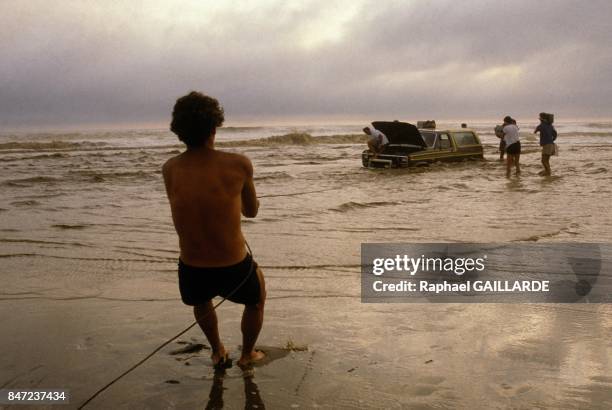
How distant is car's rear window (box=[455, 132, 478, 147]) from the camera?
63.2 ft

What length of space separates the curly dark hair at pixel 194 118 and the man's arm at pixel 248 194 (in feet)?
0.95

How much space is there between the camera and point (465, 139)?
19.5 meters

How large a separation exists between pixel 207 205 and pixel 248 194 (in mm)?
284

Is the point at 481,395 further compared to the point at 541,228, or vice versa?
the point at 541,228

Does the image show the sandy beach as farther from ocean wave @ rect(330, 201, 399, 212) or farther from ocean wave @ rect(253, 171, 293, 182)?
ocean wave @ rect(253, 171, 293, 182)

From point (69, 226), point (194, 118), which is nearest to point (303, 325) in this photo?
point (194, 118)

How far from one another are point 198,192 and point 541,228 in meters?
6.64

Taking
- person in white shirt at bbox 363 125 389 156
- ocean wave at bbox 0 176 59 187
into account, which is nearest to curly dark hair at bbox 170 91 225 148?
ocean wave at bbox 0 176 59 187

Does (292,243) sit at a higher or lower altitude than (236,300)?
lower

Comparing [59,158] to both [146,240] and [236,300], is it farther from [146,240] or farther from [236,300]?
[236,300]

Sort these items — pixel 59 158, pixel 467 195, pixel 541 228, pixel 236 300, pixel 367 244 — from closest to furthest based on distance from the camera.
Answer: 1. pixel 236 300
2. pixel 367 244
3. pixel 541 228
4. pixel 467 195
5. pixel 59 158

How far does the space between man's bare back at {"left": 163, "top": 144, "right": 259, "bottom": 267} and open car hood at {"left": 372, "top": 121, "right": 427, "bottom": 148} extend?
573 inches

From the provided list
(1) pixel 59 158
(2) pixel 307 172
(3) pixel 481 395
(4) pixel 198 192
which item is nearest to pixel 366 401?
(3) pixel 481 395

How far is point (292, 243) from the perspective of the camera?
24.9 feet
